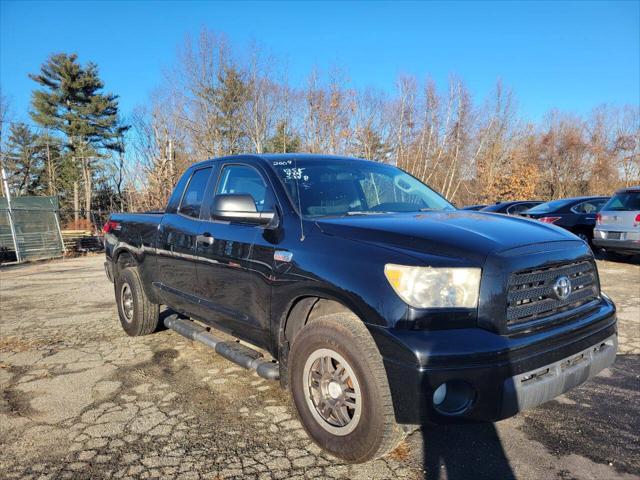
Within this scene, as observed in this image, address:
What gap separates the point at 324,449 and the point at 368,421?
0.46 meters

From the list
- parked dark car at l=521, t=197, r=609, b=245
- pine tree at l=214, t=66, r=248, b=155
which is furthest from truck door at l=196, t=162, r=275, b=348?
pine tree at l=214, t=66, r=248, b=155

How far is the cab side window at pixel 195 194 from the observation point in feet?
13.5

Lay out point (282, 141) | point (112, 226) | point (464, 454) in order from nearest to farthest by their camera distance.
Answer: point (464, 454)
point (112, 226)
point (282, 141)

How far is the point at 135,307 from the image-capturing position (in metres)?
4.99

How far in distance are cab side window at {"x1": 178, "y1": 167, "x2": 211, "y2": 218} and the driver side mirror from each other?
37.4 inches

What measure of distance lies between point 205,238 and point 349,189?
1.25 m

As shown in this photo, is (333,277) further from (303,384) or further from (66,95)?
(66,95)

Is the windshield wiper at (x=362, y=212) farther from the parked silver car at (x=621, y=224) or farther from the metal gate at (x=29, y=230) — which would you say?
the metal gate at (x=29, y=230)

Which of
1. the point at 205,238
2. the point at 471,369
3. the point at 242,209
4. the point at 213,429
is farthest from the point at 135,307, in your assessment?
the point at 471,369

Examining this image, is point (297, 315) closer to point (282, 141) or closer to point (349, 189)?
point (349, 189)

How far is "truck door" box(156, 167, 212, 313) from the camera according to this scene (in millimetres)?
3959

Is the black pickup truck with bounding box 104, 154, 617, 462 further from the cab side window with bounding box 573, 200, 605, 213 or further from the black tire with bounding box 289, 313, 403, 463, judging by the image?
the cab side window with bounding box 573, 200, 605, 213

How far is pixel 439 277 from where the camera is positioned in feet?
7.41

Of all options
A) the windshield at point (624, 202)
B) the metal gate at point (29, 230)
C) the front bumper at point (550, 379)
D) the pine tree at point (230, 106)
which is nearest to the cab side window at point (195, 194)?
the front bumper at point (550, 379)
